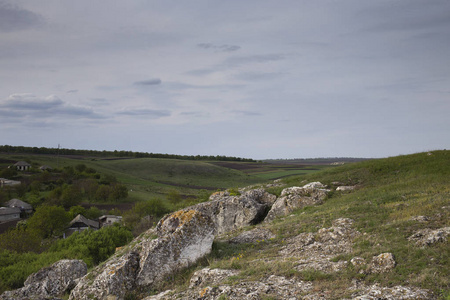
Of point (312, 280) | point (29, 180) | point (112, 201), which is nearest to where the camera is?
point (312, 280)

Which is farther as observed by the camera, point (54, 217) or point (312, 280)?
point (54, 217)

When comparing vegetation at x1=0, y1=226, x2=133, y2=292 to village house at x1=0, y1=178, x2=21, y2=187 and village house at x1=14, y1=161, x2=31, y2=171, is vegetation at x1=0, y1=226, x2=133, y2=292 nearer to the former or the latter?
village house at x1=0, y1=178, x2=21, y2=187

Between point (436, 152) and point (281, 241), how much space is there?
2595cm

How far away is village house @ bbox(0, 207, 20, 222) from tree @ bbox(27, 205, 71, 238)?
16.5 metres

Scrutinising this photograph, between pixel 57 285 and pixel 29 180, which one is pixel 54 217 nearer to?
pixel 29 180

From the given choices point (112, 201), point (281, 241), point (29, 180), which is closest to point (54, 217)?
point (112, 201)

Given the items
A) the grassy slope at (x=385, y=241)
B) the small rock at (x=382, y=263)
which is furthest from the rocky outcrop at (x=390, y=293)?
the small rock at (x=382, y=263)

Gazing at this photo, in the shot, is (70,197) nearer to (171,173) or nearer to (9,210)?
(9,210)

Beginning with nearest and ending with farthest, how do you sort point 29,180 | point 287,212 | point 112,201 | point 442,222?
point 442,222
point 287,212
point 112,201
point 29,180

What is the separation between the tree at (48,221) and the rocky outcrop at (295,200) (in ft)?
203

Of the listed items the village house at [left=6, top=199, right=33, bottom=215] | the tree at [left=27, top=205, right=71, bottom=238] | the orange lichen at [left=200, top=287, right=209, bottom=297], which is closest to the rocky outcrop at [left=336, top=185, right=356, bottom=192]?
the orange lichen at [left=200, top=287, right=209, bottom=297]

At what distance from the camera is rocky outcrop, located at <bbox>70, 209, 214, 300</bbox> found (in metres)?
12.3

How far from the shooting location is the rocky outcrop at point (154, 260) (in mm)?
12273

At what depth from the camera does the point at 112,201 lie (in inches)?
4077
